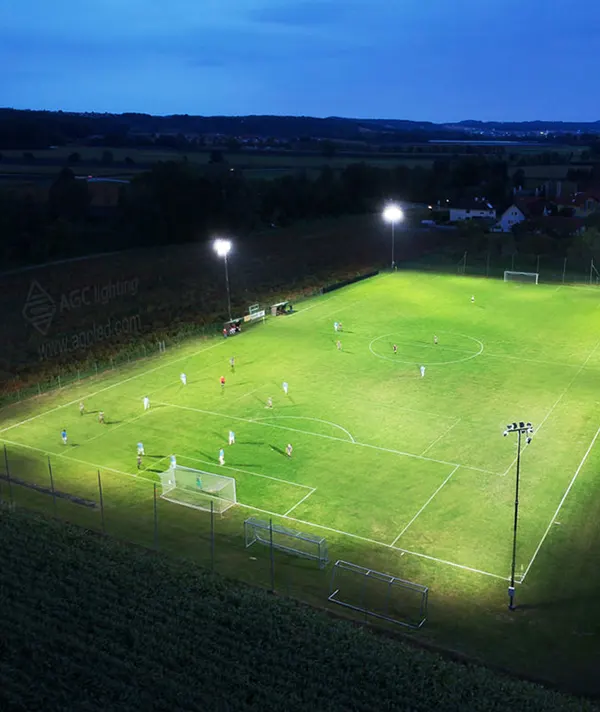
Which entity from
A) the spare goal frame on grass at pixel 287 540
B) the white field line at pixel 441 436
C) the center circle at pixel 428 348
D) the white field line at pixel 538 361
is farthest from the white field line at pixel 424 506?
the white field line at pixel 538 361

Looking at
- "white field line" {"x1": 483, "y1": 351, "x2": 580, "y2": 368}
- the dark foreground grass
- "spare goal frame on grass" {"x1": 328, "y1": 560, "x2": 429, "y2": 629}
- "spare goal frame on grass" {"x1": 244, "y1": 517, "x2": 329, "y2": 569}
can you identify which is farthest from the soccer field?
the dark foreground grass

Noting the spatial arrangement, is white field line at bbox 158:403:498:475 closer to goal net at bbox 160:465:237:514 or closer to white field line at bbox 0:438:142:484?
goal net at bbox 160:465:237:514

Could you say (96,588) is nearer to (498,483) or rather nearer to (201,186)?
(498,483)

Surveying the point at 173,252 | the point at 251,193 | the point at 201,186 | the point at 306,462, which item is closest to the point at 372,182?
the point at 251,193

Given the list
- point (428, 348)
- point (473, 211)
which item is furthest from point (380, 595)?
point (473, 211)

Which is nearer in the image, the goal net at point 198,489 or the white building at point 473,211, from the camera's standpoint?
the goal net at point 198,489

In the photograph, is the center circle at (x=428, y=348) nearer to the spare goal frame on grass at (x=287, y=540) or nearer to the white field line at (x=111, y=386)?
the white field line at (x=111, y=386)
